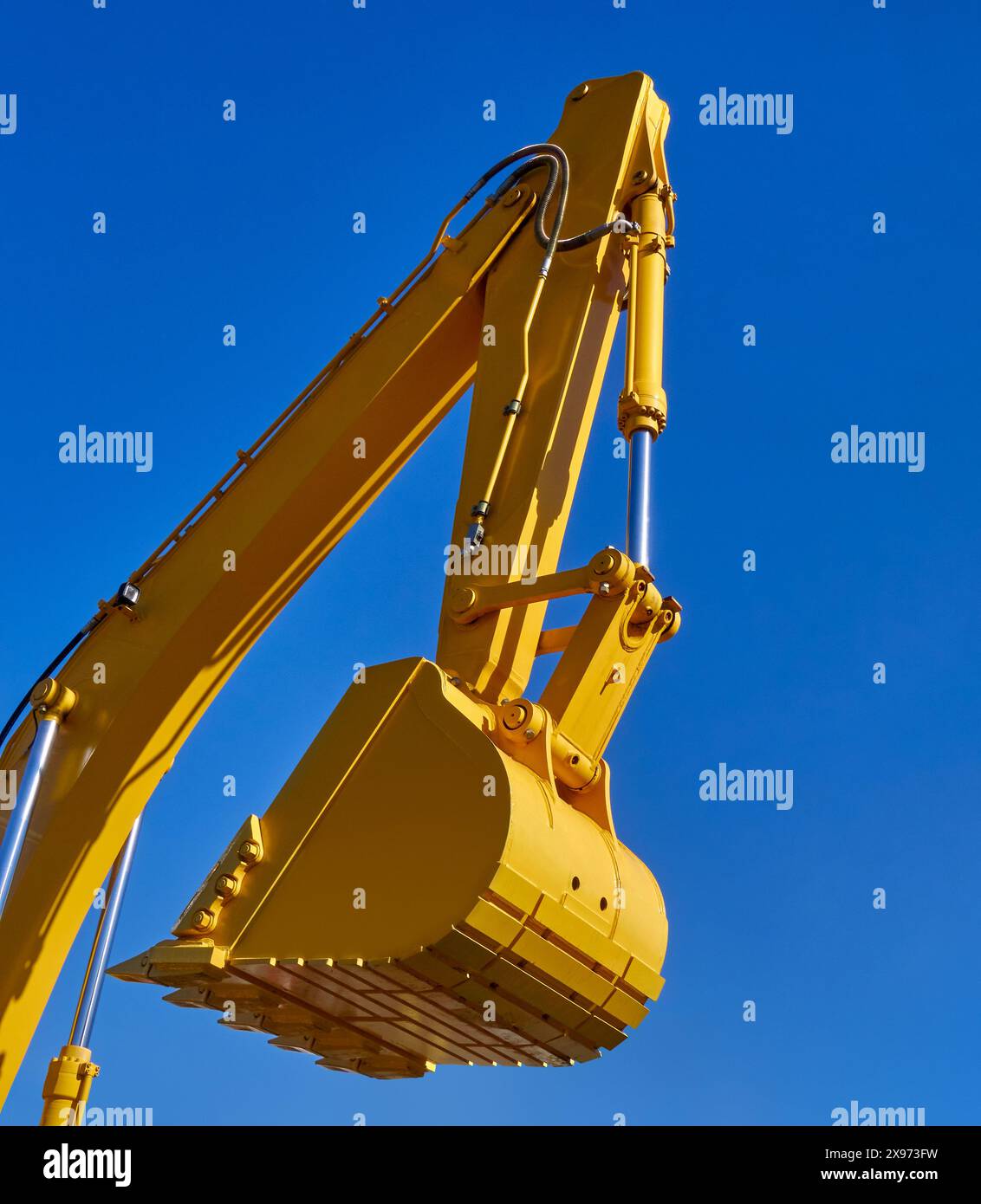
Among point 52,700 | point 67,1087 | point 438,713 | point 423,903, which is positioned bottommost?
point 67,1087

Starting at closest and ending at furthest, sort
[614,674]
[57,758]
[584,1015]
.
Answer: [584,1015] < [614,674] < [57,758]

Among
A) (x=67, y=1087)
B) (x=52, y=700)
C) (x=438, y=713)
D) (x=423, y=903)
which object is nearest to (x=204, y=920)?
(x=423, y=903)

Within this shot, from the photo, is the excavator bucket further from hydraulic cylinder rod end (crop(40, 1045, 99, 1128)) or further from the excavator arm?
hydraulic cylinder rod end (crop(40, 1045, 99, 1128))

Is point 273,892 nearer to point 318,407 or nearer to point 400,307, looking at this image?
point 318,407

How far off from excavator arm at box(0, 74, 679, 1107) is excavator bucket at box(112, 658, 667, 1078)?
0.01 metres

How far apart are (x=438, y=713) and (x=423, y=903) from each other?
2.83ft

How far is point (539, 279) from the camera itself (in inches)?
314

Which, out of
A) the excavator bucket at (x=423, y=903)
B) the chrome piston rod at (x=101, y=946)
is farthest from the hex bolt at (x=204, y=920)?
the chrome piston rod at (x=101, y=946)

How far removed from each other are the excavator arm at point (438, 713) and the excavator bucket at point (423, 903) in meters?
0.01

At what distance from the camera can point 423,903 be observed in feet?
19.4

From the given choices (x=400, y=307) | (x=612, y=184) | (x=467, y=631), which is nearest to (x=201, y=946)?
(x=467, y=631)

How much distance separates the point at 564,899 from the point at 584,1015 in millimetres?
621

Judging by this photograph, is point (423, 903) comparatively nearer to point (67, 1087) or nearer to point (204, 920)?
point (204, 920)

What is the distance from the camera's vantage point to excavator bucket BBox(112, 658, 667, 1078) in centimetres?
594
